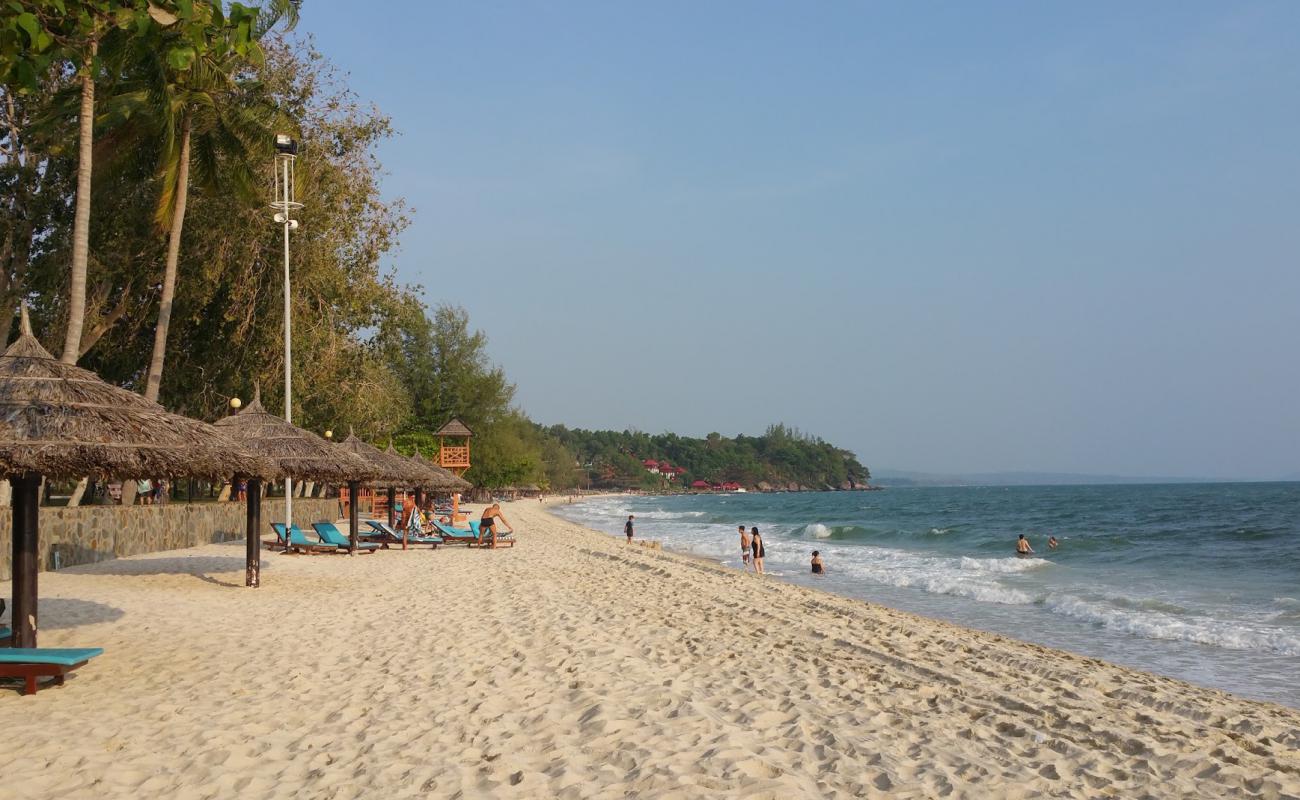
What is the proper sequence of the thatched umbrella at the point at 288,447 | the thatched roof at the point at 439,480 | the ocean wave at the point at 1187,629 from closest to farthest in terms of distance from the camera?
the ocean wave at the point at 1187,629, the thatched umbrella at the point at 288,447, the thatched roof at the point at 439,480

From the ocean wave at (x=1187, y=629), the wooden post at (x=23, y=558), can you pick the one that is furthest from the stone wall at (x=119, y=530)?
the ocean wave at (x=1187, y=629)

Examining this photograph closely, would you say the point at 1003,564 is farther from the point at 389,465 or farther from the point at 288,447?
the point at 288,447

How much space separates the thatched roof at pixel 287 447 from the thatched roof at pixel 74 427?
15.9 ft

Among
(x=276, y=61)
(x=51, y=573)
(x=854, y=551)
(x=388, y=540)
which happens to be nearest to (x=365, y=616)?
(x=51, y=573)

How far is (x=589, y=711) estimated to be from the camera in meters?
6.46

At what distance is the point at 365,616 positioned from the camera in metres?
10.8

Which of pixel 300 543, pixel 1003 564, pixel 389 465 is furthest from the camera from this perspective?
pixel 1003 564

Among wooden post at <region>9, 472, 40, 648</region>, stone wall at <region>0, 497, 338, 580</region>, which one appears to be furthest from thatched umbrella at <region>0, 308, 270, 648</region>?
stone wall at <region>0, 497, 338, 580</region>

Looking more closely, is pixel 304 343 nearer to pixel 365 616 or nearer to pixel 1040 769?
pixel 365 616

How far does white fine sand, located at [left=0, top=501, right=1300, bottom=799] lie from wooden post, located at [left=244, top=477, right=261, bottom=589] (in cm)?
129

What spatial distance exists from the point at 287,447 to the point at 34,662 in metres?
7.86

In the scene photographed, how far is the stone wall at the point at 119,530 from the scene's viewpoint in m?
14.1

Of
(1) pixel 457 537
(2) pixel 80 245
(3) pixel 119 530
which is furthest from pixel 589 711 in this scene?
(1) pixel 457 537

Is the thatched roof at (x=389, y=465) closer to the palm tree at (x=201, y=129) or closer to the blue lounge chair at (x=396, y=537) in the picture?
the blue lounge chair at (x=396, y=537)
